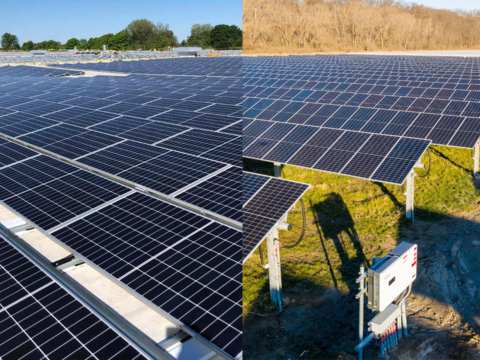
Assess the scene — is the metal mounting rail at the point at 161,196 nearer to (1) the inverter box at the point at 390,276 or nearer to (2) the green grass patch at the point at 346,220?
(1) the inverter box at the point at 390,276

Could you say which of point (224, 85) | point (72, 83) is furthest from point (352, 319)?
point (72, 83)

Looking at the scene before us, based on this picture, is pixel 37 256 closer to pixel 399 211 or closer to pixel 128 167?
pixel 128 167

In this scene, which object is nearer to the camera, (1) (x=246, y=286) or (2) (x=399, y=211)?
(1) (x=246, y=286)

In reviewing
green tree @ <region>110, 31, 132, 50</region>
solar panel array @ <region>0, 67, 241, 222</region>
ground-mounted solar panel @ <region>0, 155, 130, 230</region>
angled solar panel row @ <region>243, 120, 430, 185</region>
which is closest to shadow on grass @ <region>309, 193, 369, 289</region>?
angled solar panel row @ <region>243, 120, 430, 185</region>

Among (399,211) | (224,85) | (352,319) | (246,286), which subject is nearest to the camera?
(352,319)

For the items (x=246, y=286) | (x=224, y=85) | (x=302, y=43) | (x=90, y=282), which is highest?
(x=302, y=43)

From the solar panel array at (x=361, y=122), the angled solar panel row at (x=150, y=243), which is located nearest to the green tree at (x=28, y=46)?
the solar panel array at (x=361, y=122)
